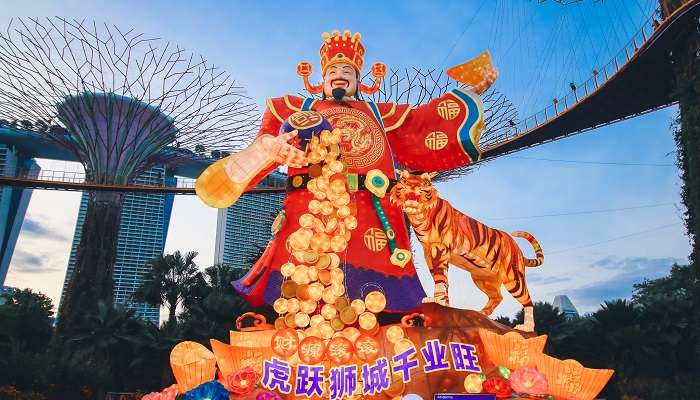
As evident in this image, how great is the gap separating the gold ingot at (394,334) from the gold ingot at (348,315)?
0.89 metres

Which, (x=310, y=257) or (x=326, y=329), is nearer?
(x=310, y=257)

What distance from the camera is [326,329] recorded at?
21.9 feet

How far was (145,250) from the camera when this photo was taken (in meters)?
54.3

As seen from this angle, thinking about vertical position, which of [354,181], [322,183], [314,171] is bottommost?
[322,183]

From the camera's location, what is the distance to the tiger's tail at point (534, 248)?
8.73 metres

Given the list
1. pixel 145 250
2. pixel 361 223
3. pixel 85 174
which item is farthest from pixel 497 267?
pixel 145 250

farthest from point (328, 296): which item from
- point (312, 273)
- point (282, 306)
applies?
point (282, 306)

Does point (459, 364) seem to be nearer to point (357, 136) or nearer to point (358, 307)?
point (358, 307)

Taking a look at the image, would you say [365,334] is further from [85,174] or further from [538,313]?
[85,174]

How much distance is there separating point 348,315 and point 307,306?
0.50 meters

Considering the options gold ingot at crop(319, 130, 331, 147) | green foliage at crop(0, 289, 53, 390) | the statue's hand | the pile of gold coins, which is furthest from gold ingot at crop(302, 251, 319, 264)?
green foliage at crop(0, 289, 53, 390)

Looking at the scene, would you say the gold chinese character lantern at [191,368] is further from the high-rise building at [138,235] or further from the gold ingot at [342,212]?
the high-rise building at [138,235]

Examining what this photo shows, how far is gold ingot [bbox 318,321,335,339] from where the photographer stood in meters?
6.67

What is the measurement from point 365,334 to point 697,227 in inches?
521
